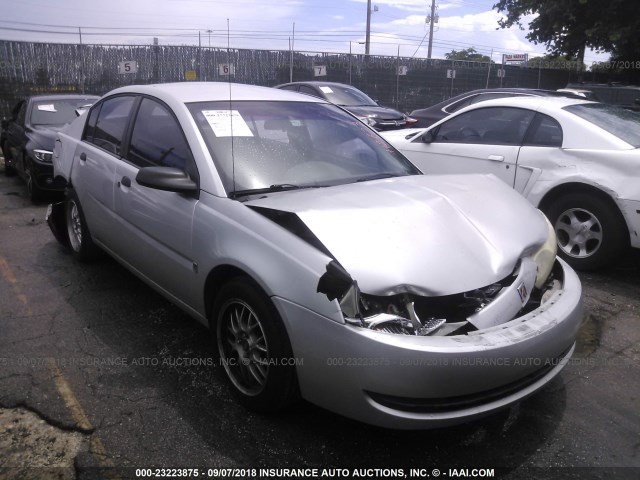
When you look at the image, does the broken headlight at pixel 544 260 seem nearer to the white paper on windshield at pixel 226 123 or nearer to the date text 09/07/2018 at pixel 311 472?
the date text 09/07/2018 at pixel 311 472

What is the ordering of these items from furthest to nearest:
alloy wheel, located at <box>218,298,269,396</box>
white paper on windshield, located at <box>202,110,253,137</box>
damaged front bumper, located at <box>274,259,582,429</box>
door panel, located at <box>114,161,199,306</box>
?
white paper on windshield, located at <box>202,110,253,137</box> < door panel, located at <box>114,161,199,306</box> < alloy wheel, located at <box>218,298,269,396</box> < damaged front bumper, located at <box>274,259,582,429</box>

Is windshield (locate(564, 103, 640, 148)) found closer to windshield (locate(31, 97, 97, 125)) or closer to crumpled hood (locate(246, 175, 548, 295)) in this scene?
crumpled hood (locate(246, 175, 548, 295))

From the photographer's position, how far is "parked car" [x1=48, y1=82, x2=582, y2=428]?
2229 millimetres

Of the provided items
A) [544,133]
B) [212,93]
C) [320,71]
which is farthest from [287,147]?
[320,71]

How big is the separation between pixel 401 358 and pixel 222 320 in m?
1.12

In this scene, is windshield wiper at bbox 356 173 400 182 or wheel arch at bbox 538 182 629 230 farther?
wheel arch at bbox 538 182 629 230

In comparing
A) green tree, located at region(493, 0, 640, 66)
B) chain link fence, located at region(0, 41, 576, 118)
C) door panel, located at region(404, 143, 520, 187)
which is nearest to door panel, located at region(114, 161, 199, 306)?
door panel, located at region(404, 143, 520, 187)

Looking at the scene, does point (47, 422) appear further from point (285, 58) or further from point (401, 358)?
point (285, 58)

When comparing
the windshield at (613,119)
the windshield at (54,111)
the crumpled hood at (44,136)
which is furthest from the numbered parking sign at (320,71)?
the windshield at (613,119)

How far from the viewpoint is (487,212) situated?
2.93m

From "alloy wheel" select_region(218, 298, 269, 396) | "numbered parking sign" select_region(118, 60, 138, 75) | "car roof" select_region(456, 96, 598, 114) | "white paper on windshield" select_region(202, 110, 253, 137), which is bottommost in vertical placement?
"alloy wheel" select_region(218, 298, 269, 396)

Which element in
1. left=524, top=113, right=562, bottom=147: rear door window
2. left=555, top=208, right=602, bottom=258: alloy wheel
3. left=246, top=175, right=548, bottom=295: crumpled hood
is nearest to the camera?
left=246, top=175, right=548, bottom=295: crumpled hood

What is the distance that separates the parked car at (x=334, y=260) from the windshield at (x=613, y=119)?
2.11m

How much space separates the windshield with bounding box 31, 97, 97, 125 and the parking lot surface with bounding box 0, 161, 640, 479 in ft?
17.6
